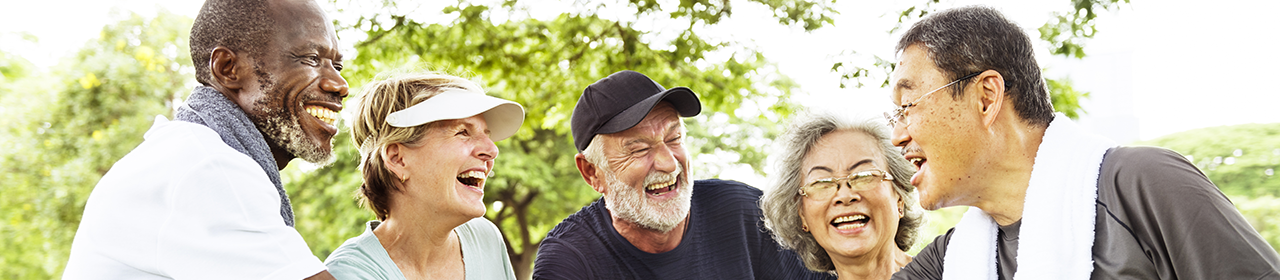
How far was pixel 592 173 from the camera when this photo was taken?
3.60m

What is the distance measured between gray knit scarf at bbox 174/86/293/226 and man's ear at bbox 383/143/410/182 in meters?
0.56

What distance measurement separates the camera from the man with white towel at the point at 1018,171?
182 cm

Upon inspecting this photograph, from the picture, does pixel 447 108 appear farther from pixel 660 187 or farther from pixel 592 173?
pixel 660 187

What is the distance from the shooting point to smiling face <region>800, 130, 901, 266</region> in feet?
10.1

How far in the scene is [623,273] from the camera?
3.30 metres

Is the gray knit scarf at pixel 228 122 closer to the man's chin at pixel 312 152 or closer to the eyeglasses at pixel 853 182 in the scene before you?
the man's chin at pixel 312 152

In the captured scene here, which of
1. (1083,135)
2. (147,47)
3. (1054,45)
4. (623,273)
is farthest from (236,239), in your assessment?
(147,47)

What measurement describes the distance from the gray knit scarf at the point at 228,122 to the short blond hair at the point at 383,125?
0.58m

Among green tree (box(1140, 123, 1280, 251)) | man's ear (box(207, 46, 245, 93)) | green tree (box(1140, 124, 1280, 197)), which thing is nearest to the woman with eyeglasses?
man's ear (box(207, 46, 245, 93))

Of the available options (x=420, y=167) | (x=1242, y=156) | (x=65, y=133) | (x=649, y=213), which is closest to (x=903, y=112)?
(x=649, y=213)

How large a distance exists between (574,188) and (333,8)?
8.41 metres

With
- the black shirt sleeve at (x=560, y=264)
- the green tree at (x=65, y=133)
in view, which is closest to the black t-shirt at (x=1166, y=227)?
the black shirt sleeve at (x=560, y=264)

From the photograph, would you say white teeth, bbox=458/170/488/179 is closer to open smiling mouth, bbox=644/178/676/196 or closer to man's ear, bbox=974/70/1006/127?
open smiling mouth, bbox=644/178/676/196

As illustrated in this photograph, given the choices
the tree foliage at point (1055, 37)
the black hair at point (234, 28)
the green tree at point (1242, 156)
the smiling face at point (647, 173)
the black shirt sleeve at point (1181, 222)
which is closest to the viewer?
the black shirt sleeve at point (1181, 222)
